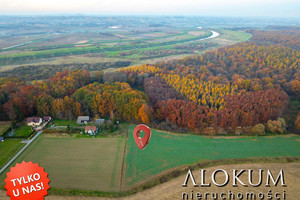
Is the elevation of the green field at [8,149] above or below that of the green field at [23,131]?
below

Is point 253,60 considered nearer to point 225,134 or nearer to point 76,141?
point 225,134

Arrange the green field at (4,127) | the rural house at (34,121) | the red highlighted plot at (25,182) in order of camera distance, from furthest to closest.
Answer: the rural house at (34,121) < the green field at (4,127) < the red highlighted plot at (25,182)

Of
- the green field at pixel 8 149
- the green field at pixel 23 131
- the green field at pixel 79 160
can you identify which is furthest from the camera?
the green field at pixel 23 131

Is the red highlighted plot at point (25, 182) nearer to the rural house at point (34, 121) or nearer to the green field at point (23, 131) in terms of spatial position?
the green field at point (23, 131)

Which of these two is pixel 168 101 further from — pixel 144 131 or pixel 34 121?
pixel 34 121

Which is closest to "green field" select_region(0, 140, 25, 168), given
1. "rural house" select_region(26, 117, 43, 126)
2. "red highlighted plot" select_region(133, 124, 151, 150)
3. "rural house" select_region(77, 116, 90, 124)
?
"rural house" select_region(26, 117, 43, 126)

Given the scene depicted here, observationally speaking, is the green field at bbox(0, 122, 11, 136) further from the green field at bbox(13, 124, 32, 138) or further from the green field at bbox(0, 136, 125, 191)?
the green field at bbox(0, 136, 125, 191)

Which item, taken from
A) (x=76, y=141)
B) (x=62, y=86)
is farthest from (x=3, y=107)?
(x=76, y=141)

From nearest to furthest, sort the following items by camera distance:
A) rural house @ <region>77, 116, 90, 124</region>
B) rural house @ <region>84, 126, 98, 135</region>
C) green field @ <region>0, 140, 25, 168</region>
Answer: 1. green field @ <region>0, 140, 25, 168</region>
2. rural house @ <region>84, 126, 98, 135</region>
3. rural house @ <region>77, 116, 90, 124</region>

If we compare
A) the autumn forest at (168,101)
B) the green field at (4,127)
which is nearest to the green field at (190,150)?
the autumn forest at (168,101)
